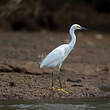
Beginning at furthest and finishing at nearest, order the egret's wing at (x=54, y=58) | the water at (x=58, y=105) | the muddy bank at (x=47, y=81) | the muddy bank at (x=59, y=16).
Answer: the muddy bank at (x=59, y=16)
the egret's wing at (x=54, y=58)
the muddy bank at (x=47, y=81)
the water at (x=58, y=105)

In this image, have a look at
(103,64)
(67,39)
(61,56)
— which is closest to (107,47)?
(67,39)

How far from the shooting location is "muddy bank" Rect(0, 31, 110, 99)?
30.2ft

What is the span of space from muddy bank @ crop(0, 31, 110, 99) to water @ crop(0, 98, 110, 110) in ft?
1.45

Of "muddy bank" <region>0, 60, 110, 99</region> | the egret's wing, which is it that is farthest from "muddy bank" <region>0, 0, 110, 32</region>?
the egret's wing

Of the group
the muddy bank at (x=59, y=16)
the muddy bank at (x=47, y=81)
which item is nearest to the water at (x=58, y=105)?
the muddy bank at (x=47, y=81)

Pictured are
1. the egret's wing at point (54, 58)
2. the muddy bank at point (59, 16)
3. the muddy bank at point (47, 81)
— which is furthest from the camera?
the muddy bank at point (59, 16)

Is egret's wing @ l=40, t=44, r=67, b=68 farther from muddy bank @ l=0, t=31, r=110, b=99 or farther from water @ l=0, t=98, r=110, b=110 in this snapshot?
water @ l=0, t=98, r=110, b=110

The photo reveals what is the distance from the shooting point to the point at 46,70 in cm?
1088

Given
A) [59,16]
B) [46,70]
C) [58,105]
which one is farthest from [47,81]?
[59,16]

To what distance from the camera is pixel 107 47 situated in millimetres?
15773

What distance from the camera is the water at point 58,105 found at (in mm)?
7898

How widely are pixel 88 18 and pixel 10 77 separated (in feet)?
36.9

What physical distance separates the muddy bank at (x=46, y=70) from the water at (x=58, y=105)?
443 millimetres

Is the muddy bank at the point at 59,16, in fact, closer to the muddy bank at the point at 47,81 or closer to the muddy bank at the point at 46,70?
the muddy bank at the point at 46,70
